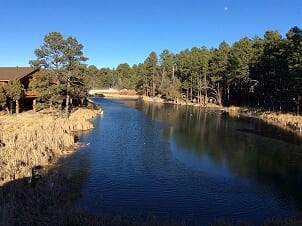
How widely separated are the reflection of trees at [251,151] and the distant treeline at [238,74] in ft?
45.0

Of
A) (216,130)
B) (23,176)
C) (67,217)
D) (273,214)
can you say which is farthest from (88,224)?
(216,130)

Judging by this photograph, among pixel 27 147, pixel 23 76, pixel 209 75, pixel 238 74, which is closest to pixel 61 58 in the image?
pixel 23 76

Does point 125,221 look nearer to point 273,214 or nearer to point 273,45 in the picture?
point 273,214

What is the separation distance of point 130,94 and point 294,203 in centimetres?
13869

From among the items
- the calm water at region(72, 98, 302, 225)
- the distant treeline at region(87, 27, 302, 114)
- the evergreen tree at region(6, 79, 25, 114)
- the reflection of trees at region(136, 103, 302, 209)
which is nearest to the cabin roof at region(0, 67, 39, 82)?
the evergreen tree at region(6, 79, 25, 114)

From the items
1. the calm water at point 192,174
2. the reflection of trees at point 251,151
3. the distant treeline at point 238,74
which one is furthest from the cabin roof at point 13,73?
the reflection of trees at point 251,151

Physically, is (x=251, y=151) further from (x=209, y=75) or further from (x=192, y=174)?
(x=209, y=75)

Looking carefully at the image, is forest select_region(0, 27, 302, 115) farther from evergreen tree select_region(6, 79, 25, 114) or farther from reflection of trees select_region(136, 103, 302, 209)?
reflection of trees select_region(136, 103, 302, 209)

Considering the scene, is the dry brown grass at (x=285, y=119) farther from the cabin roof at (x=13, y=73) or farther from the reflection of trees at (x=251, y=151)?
the cabin roof at (x=13, y=73)

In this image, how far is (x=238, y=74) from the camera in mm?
82000

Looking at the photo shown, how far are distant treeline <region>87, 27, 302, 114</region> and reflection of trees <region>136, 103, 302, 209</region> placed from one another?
45.0 ft

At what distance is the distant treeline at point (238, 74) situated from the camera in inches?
2456

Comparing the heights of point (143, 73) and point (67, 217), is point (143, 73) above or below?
above

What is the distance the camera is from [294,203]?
21828mm
